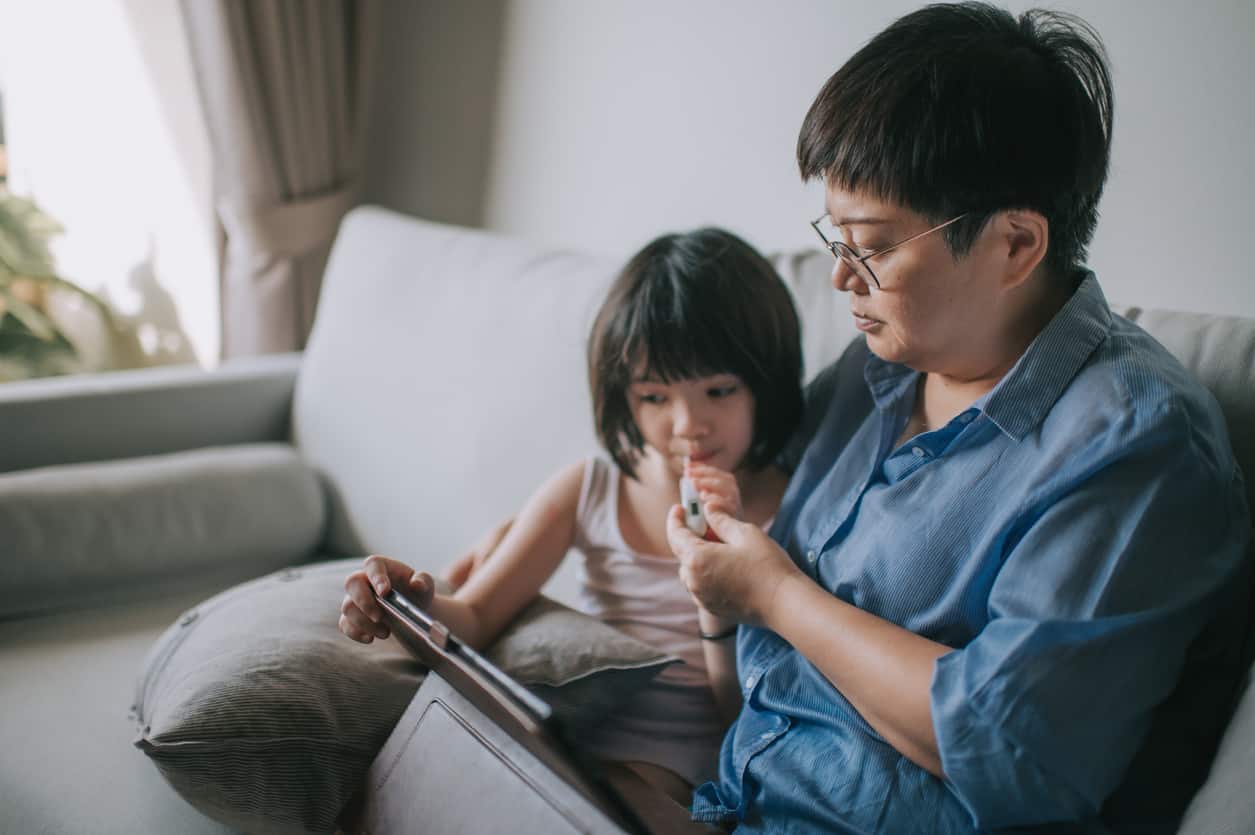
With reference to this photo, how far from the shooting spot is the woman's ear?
898mm

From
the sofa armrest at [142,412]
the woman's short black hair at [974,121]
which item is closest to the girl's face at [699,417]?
the woman's short black hair at [974,121]

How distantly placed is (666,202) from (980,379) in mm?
1068

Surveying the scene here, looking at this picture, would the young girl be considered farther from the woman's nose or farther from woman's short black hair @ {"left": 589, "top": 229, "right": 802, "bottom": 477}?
the woman's nose

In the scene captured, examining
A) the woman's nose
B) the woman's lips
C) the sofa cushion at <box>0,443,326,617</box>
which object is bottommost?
the sofa cushion at <box>0,443,326,617</box>

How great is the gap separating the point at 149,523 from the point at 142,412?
30 centimetres

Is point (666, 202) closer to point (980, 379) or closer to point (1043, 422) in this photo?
point (980, 379)

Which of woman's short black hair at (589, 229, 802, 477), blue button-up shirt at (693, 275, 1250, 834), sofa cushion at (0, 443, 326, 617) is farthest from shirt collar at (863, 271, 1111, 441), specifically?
sofa cushion at (0, 443, 326, 617)

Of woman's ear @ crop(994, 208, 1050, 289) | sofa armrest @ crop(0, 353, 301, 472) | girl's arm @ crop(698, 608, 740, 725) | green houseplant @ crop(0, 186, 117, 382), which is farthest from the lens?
green houseplant @ crop(0, 186, 117, 382)

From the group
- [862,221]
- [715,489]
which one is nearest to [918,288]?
[862,221]

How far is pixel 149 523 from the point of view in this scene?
5.71ft

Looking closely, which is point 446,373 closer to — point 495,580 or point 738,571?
point 495,580

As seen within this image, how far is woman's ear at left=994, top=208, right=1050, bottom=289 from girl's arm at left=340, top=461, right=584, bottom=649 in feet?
2.12

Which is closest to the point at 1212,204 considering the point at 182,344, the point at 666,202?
the point at 666,202

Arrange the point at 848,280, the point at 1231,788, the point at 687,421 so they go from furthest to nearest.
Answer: the point at 687,421 → the point at 848,280 → the point at 1231,788
